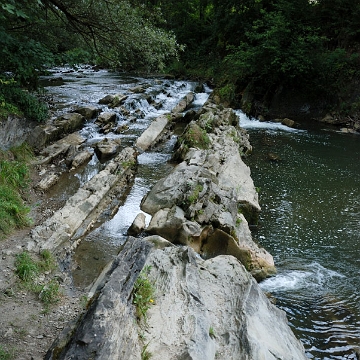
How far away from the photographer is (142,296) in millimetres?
4043

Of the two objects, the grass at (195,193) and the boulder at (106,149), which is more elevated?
the grass at (195,193)

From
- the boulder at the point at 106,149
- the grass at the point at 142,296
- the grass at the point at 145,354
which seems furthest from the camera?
the boulder at the point at 106,149

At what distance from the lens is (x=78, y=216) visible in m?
7.62

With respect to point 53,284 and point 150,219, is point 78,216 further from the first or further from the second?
point 53,284

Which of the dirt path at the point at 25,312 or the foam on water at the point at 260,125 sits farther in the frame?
the foam on water at the point at 260,125

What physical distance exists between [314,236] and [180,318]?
579cm

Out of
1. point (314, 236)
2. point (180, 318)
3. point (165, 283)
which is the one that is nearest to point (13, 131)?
point (165, 283)

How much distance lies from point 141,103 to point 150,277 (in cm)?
1526

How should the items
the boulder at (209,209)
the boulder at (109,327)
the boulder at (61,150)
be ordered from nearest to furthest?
the boulder at (109,327) < the boulder at (209,209) < the boulder at (61,150)

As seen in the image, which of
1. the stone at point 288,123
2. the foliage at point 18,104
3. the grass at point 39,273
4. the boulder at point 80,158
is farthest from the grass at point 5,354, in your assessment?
the stone at point 288,123

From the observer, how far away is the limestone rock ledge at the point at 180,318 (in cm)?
315

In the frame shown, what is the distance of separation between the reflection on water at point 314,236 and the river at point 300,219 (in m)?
0.02

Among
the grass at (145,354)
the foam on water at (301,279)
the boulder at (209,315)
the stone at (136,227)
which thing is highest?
the grass at (145,354)

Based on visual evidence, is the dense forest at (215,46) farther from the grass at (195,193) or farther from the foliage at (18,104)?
the grass at (195,193)
